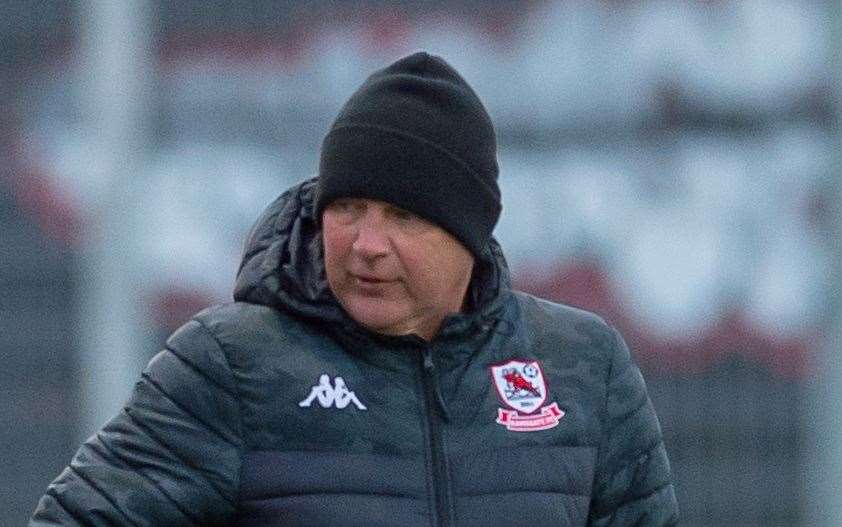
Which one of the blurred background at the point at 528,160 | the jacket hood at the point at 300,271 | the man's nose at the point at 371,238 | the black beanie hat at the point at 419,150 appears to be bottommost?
the blurred background at the point at 528,160

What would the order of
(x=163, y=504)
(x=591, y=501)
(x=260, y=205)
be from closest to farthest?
(x=163, y=504)
(x=591, y=501)
(x=260, y=205)

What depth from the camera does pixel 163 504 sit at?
9.44ft

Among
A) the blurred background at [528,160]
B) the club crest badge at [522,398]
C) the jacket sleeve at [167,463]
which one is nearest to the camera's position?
the jacket sleeve at [167,463]

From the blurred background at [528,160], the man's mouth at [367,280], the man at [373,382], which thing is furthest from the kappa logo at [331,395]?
the blurred background at [528,160]

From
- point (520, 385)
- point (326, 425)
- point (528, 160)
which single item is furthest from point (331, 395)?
point (528, 160)

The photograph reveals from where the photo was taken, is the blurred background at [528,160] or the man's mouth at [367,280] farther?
the blurred background at [528,160]

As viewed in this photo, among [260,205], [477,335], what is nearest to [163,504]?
[477,335]

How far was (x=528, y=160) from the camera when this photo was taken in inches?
324

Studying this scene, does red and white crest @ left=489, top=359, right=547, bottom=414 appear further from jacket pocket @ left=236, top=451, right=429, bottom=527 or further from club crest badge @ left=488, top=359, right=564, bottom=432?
jacket pocket @ left=236, top=451, right=429, bottom=527

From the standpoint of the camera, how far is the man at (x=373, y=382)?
9.48 feet

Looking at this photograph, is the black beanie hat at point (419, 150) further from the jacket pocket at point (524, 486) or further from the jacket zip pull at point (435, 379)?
the jacket pocket at point (524, 486)

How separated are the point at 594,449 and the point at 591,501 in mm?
67

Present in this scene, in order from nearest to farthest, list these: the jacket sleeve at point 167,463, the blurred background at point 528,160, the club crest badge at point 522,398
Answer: the jacket sleeve at point 167,463 < the club crest badge at point 522,398 < the blurred background at point 528,160

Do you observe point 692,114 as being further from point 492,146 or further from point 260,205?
point 492,146
